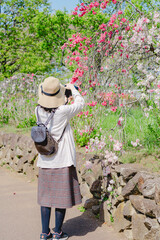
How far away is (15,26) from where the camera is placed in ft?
61.6

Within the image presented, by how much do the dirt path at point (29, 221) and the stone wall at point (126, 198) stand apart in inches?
6.1

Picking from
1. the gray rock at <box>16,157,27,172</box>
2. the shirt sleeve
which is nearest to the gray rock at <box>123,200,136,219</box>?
the shirt sleeve

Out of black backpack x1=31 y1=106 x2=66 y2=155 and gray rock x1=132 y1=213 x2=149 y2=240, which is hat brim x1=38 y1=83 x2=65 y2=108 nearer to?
black backpack x1=31 y1=106 x2=66 y2=155

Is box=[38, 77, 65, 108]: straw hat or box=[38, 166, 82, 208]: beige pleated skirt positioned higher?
box=[38, 77, 65, 108]: straw hat

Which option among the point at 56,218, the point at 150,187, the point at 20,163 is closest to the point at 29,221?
the point at 56,218

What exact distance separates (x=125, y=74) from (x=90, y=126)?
131cm

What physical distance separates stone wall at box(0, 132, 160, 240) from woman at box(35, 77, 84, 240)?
58cm

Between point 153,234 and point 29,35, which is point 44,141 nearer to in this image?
point 153,234

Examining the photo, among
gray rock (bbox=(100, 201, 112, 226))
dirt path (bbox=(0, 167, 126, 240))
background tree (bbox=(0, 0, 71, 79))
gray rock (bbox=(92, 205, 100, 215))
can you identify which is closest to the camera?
dirt path (bbox=(0, 167, 126, 240))

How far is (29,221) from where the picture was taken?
3863mm

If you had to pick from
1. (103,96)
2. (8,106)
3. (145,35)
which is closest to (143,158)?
(103,96)

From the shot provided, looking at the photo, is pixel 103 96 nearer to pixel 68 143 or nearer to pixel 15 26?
pixel 68 143

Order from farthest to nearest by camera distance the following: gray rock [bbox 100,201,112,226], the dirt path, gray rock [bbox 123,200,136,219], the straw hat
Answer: gray rock [bbox 100,201,112,226], the dirt path, gray rock [bbox 123,200,136,219], the straw hat

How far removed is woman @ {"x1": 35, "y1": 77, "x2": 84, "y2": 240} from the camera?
3084 mm
